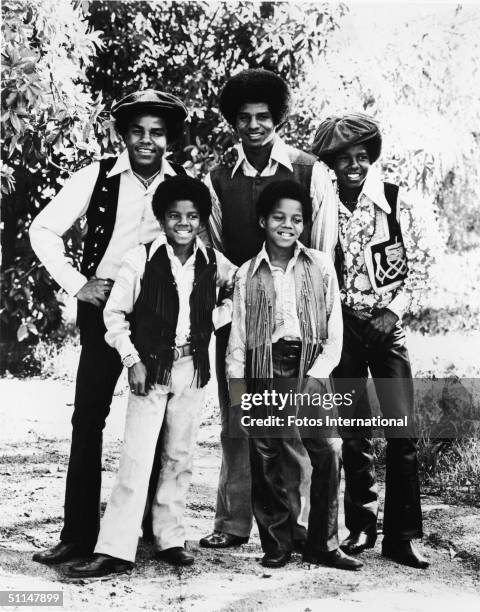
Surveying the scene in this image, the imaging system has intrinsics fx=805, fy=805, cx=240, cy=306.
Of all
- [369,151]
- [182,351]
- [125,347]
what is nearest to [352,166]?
[369,151]

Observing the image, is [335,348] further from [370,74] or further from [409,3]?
[370,74]

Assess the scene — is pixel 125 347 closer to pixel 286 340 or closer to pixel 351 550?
pixel 286 340

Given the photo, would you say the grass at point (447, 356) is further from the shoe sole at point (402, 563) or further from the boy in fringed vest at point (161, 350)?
the boy in fringed vest at point (161, 350)

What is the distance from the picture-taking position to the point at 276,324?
321 cm

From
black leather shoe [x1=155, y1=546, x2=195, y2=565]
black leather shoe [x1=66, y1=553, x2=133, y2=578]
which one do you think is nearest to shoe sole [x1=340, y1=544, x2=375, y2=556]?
black leather shoe [x1=155, y1=546, x2=195, y2=565]

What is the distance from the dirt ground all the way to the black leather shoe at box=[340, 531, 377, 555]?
0.13 ft

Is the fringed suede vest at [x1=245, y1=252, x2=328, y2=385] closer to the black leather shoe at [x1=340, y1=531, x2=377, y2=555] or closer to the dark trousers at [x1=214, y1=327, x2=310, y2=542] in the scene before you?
the dark trousers at [x1=214, y1=327, x2=310, y2=542]

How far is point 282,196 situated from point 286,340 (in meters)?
0.57

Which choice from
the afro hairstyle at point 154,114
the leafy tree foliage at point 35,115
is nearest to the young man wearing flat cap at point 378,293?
the afro hairstyle at point 154,114

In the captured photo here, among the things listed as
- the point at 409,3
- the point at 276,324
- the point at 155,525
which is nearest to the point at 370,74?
the point at 409,3

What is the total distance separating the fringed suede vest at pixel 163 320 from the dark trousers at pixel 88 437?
0.20 meters

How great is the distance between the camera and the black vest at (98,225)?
3.25 metres

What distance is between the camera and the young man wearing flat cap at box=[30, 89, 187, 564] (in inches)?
127

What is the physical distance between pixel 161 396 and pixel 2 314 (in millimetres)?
2839
